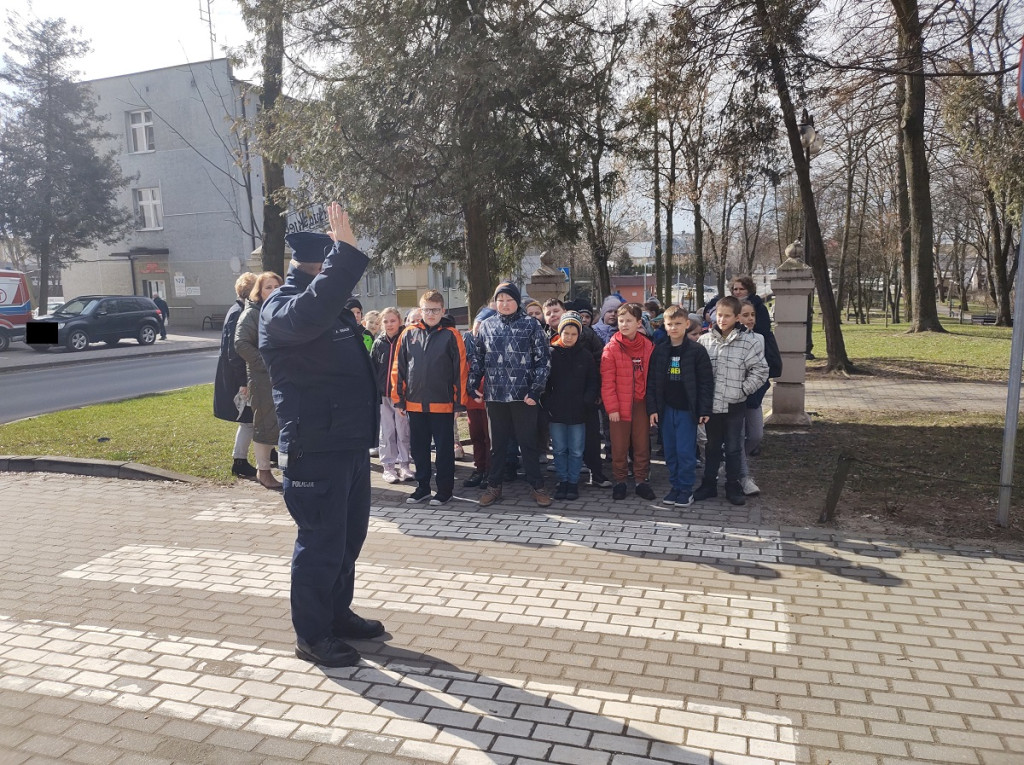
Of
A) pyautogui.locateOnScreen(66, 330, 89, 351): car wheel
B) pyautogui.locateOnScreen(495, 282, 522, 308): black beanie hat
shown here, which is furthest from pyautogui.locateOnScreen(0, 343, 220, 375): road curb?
pyautogui.locateOnScreen(495, 282, 522, 308): black beanie hat

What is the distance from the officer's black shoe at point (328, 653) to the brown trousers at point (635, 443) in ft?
11.7

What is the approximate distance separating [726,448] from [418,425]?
8.69 ft

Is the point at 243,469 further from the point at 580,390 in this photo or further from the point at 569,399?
the point at 580,390

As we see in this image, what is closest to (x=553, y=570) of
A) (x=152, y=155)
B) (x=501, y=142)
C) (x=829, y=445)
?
(x=829, y=445)

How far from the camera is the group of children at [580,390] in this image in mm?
6805

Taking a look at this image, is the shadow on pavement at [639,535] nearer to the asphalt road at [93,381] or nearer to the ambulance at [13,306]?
the asphalt road at [93,381]

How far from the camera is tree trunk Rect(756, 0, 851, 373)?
11.9 m

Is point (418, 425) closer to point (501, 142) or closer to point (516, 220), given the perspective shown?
point (501, 142)

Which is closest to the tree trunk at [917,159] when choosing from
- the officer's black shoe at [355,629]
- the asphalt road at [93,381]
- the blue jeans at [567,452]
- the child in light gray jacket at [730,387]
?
the child in light gray jacket at [730,387]

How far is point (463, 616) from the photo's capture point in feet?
15.2

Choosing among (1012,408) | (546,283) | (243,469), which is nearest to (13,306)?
(546,283)

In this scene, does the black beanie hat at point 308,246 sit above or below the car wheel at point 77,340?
above

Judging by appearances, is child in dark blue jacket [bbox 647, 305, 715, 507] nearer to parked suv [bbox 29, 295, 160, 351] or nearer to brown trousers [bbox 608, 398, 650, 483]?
brown trousers [bbox 608, 398, 650, 483]

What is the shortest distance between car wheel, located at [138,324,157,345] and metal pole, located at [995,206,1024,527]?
91.5 ft
